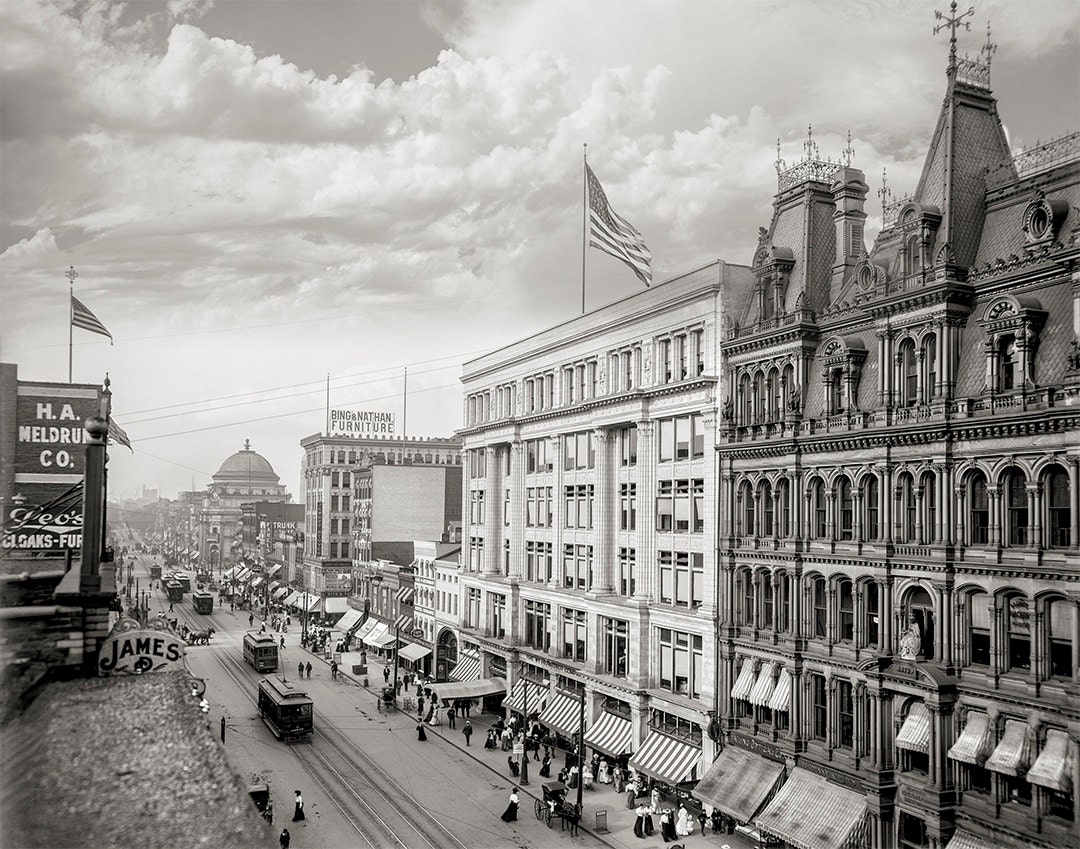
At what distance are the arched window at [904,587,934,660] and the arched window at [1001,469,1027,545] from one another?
393 centimetres

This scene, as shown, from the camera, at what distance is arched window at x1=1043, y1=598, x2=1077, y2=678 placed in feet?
86.3

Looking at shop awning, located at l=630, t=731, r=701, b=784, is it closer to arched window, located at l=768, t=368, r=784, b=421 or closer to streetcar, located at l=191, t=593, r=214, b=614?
arched window, located at l=768, t=368, r=784, b=421

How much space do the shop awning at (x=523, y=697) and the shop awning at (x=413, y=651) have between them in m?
13.3

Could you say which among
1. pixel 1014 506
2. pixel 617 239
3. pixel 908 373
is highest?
pixel 617 239

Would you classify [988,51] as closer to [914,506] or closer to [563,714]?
[914,506]

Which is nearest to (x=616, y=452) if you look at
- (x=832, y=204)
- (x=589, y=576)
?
(x=589, y=576)

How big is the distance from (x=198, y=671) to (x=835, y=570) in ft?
182

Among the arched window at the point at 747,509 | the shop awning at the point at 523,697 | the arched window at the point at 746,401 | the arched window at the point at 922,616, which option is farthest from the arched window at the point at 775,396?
the shop awning at the point at 523,697

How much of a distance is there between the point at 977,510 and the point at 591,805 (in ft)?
70.2

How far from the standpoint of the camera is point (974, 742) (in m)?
28.0

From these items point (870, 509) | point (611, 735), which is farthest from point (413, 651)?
point (870, 509)

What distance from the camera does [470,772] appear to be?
149 ft

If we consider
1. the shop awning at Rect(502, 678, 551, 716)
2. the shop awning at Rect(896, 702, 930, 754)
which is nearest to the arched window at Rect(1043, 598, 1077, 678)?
the shop awning at Rect(896, 702, 930, 754)

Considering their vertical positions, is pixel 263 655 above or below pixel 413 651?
below
